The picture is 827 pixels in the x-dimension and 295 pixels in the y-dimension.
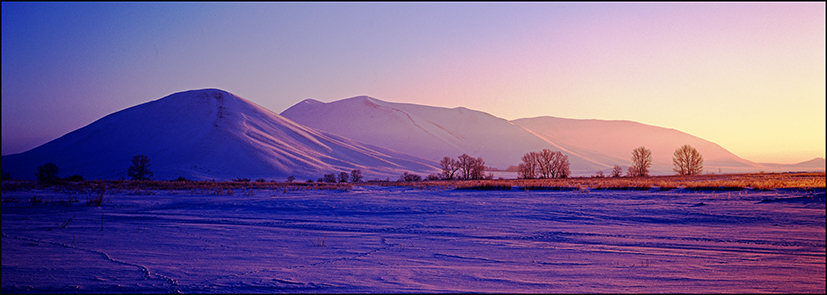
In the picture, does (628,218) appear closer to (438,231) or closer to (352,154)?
(438,231)

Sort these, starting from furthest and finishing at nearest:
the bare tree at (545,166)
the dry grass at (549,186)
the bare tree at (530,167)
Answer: the bare tree at (530,167) < the bare tree at (545,166) < the dry grass at (549,186)

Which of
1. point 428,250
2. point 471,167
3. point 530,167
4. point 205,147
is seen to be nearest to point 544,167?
point 530,167

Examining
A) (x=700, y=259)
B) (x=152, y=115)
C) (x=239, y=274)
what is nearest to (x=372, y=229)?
(x=239, y=274)

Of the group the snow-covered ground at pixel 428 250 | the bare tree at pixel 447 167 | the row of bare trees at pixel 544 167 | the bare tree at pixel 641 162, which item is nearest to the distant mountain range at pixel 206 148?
the bare tree at pixel 447 167

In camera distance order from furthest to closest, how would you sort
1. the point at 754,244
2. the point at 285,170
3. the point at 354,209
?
the point at 285,170
the point at 354,209
the point at 754,244

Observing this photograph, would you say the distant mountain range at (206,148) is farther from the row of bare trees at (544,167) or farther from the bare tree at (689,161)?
the row of bare trees at (544,167)

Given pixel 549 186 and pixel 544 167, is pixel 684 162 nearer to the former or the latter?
pixel 544 167
